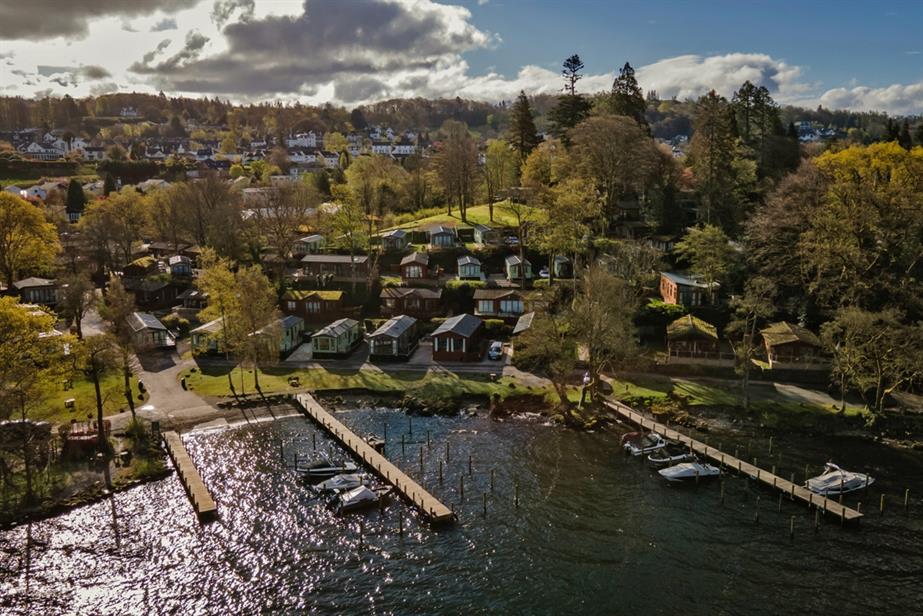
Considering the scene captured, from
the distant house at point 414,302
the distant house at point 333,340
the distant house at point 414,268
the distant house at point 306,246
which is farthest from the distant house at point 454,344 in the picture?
the distant house at point 306,246

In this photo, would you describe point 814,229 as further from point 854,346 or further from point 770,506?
point 770,506

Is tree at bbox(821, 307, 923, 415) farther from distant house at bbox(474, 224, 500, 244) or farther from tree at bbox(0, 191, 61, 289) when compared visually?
tree at bbox(0, 191, 61, 289)

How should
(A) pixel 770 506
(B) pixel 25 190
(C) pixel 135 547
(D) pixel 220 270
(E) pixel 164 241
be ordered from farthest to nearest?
(B) pixel 25 190, (E) pixel 164 241, (D) pixel 220 270, (A) pixel 770 506, (C) pixel 135 547

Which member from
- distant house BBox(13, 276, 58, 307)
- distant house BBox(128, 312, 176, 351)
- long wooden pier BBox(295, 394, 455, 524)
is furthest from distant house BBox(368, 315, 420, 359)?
distant house BBox(13, 276, 58, 307)

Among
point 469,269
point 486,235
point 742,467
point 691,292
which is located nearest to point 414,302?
point 469,269

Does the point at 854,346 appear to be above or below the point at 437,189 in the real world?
below

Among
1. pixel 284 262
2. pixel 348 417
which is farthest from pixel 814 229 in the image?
pixel 284 262
